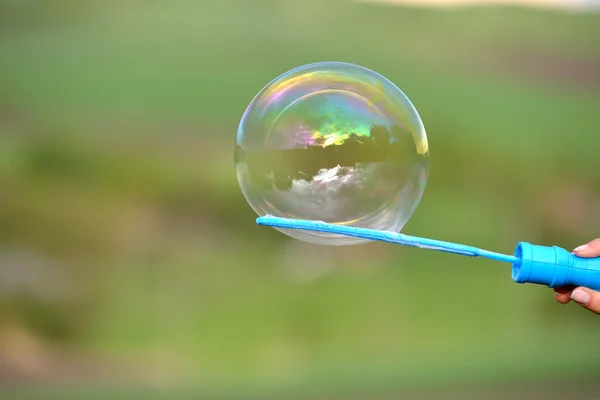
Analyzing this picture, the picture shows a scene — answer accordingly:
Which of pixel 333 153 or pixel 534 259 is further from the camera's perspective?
pixel 333 153

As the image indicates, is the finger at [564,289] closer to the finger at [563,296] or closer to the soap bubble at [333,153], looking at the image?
the finger at [563,296]

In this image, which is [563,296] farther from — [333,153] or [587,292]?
[333,153]

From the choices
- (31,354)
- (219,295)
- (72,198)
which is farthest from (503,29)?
(31,354)

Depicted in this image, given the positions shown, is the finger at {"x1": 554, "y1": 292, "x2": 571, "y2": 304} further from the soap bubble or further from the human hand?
the soap bubble

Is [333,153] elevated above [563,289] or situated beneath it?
elevated above

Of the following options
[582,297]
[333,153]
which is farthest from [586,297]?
[333,153]

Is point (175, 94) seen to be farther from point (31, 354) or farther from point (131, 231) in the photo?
point (31, 354)

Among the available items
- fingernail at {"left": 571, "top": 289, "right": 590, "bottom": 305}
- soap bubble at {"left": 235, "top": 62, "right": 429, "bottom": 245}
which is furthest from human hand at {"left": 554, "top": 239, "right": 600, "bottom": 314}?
soap bubble at {"left": 235, "top": 62, "right": 429, "bottom": 245}
